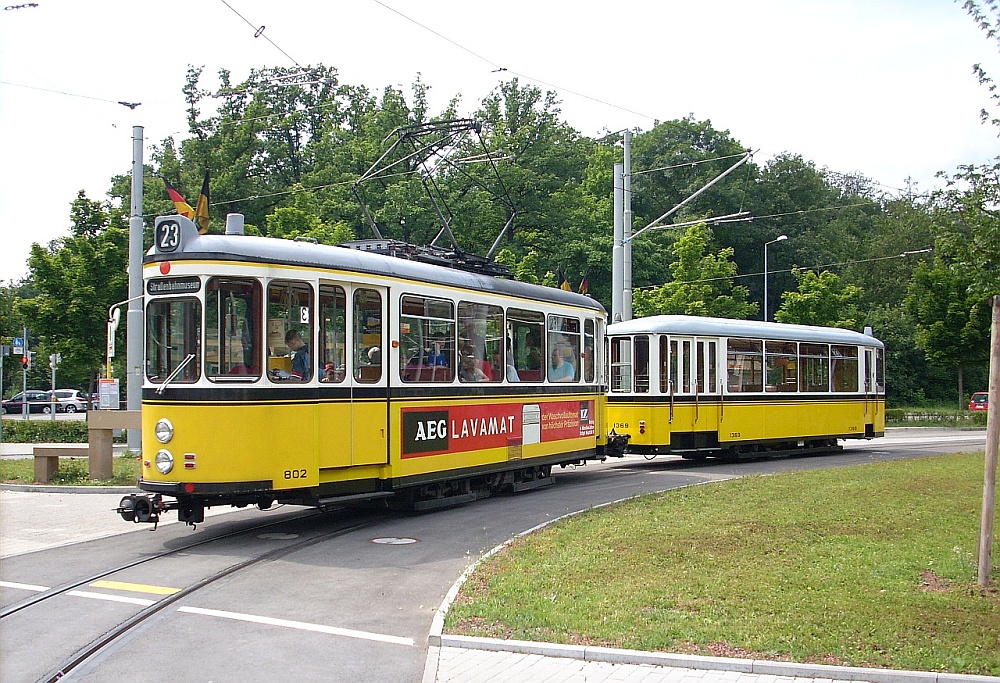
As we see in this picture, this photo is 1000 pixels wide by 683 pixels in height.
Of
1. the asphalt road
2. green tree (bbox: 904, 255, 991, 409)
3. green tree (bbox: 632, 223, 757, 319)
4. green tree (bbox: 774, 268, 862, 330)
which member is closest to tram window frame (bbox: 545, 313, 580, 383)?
the asphalt road

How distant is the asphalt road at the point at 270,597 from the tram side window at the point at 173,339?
205 centimetres

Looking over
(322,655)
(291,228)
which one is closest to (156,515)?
(322,655)

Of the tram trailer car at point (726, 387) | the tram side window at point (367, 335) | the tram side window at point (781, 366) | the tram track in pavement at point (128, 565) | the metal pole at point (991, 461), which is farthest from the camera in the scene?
the tram side window at point (781, 366)

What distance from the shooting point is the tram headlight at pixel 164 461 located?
1107 centimetres

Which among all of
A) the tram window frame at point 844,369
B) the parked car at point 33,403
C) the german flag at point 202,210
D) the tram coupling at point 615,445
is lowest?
the parked car at point 33,403

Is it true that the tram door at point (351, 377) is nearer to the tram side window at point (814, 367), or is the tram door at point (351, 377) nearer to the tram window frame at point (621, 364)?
the tram window frame at point (621, 364)

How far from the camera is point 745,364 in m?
23.3

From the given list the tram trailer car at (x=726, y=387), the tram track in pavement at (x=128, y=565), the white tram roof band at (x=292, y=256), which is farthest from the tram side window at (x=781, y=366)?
the tram track in pavement at (x=128, y=565)

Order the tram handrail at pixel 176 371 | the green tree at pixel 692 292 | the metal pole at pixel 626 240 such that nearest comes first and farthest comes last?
the tram handrail at pixel 176 371
the metal pole at pixel 626 240
the green tree at pixel 692 292

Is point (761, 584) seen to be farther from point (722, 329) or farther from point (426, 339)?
point (722, 329)

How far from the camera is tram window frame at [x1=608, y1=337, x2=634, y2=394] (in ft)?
72.1

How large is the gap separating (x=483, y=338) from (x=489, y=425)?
133 centimetres

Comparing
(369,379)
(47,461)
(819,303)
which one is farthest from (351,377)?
(819,303)

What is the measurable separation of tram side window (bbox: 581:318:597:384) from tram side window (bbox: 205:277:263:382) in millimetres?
8381
